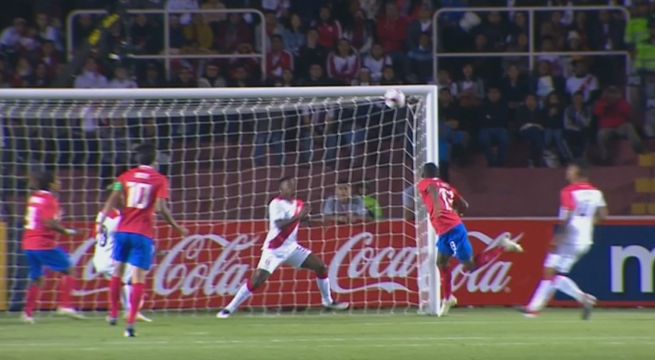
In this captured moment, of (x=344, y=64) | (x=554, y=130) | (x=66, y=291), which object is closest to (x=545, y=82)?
(x=554, y=130)

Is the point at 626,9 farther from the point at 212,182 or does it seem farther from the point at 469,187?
the point at 212,182

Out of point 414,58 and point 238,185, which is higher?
point 414,58

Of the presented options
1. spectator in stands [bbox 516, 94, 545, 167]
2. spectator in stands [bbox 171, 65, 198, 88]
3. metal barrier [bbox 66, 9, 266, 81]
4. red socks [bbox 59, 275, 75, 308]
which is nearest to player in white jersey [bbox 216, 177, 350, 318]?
red socks [bbox 59, 275, 75, 308]

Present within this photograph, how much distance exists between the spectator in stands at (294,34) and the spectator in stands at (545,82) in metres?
3.48

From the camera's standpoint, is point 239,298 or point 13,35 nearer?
point 239,298

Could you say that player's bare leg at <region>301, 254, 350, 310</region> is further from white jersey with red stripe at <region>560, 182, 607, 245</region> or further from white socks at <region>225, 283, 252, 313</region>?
white jersey with red stripe at <region>560, 182, 607, 245</region>

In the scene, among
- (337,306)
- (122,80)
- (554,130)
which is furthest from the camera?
(554,130)

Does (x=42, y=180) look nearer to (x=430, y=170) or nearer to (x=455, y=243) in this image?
(x=430, y=170)

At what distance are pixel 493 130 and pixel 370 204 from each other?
324cm

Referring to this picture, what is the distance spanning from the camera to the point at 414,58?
19781 mm

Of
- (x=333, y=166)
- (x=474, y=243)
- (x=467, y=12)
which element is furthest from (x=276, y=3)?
(x=474, y=243)

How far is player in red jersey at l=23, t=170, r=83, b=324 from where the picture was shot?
1470cm

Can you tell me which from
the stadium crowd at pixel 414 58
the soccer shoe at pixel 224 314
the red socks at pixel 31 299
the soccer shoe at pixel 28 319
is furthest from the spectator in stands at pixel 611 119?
the soccer shoe at pixel 28 319

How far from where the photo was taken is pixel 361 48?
20.2 m
